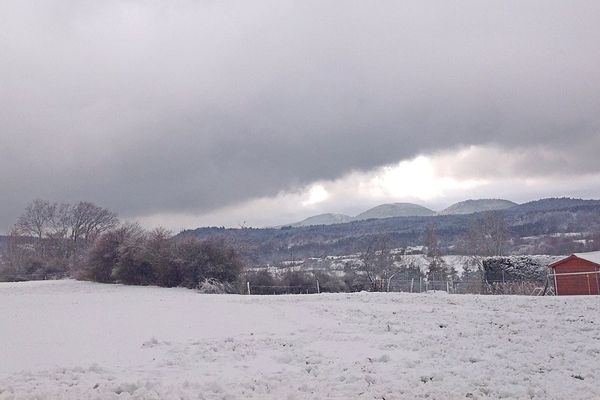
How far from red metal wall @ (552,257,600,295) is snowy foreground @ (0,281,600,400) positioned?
14.0 meters

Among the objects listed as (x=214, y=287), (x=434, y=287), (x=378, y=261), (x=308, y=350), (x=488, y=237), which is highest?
(x=488, y=237)

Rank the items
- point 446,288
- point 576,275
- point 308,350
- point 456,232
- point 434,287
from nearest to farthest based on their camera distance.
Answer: point 308,350
point 576,275
point 446,288
point 434,287
point 456,232

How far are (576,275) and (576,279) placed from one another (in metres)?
0.27

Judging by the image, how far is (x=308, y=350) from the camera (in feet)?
43.4

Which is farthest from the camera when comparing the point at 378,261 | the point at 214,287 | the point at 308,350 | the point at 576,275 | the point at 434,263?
the point at 378,261

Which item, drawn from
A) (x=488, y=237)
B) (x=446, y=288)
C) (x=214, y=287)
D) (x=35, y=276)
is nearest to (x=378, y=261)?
(x=488, y=237)

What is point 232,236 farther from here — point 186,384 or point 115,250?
point 186,384

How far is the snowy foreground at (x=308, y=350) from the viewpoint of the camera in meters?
9.35

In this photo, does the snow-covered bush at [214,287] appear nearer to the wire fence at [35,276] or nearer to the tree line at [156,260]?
the tree line at [156,260]

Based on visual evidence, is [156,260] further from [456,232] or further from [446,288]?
[456,232]

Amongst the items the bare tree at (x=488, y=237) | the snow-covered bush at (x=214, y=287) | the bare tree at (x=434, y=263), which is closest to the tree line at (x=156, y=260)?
the snow-covered bush at (x=214, y=287)

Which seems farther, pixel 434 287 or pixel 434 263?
pixel 434 263

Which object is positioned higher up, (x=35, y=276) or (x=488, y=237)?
(x=488, y=237)

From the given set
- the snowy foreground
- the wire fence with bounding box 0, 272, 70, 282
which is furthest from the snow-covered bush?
the wire fence with bounding box 0, 272, 70, 282
